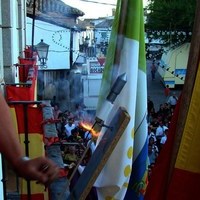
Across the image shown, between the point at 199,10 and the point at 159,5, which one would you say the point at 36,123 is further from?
the point at 159,5

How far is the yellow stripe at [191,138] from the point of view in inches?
101

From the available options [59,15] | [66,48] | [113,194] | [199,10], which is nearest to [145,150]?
[113,194]

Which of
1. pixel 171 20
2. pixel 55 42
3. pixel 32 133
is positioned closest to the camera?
pixel 32 133

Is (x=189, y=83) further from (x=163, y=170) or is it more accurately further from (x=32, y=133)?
(x=32, y=133)

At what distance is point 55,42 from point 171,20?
26.5 ft

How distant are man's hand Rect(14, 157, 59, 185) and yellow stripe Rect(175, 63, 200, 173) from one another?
1484mm

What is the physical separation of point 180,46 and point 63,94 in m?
8.86

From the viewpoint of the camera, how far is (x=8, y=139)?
47.2 inches

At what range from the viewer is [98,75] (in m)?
21.5

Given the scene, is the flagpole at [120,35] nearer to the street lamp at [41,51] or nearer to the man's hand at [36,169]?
the man's hand at [36,169]

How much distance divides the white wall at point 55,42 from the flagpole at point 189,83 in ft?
61.7

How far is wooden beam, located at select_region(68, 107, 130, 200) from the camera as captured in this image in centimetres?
197

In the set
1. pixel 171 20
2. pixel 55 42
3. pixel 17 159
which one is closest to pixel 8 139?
pixel 17 159

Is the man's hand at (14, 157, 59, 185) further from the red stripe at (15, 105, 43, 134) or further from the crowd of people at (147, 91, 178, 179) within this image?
the crowd of people at (147, 91, 178, 179)
